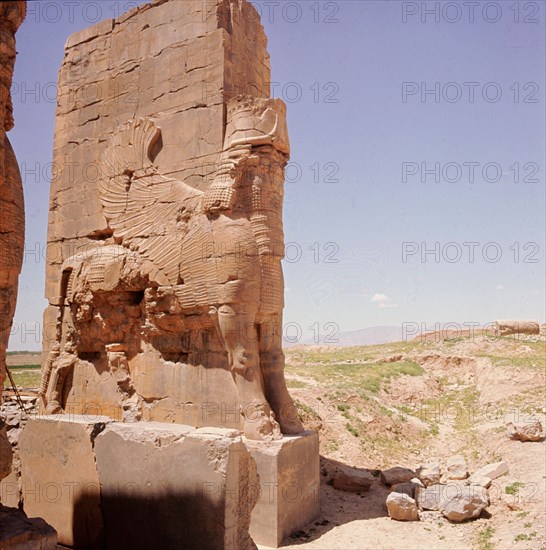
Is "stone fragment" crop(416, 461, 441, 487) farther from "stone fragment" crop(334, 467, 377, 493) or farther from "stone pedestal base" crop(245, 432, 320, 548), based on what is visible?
"stone pedestal base" crop(245, 432, 320, 548)

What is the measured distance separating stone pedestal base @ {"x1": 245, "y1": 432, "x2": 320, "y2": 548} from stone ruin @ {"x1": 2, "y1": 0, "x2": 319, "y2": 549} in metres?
0.02

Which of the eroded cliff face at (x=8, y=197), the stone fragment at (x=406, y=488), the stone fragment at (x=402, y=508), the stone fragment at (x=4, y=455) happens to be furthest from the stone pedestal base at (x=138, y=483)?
the stone fragment at (x=406, y=488)

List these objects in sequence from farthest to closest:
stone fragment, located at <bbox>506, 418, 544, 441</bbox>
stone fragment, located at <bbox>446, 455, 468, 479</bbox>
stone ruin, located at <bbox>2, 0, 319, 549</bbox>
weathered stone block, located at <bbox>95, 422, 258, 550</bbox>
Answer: stone fragment, located at <bbox>506, 418, 544, 441</bbox> < stone fragment, located at <bbox>446, 455, 468, 479</bbox> < stone ruin, located at <bbox>2, 0, 319, 549</bbox> < weathered stone block, located at <bbox>95, 422, 258, 550</bbox>

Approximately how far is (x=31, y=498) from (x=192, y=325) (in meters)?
2.37

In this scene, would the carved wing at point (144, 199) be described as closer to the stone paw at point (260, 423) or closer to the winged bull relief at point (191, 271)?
the winged bull relief at point (191, 271)

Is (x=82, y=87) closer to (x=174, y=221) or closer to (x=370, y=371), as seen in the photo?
(x=174, y=221)

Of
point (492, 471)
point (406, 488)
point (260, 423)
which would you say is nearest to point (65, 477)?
point (260, 423)

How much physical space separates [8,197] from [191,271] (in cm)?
307

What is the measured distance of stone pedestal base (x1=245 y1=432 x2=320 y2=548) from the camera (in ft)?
17.7

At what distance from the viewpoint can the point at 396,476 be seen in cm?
729

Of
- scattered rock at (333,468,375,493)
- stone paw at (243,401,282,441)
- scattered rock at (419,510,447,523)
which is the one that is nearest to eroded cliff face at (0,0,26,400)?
stone paw at (243,401,282,441)

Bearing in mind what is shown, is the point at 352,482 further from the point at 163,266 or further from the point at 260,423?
the point at 163,266

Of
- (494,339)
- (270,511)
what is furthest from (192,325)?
(494,339)

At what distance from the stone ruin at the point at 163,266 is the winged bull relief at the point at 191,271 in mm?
17
